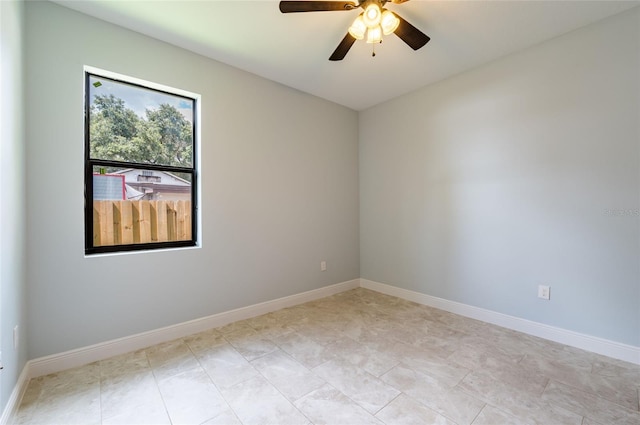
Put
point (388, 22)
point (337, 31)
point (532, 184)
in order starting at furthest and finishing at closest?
point (532, 184)
point (337, 31)
point (388, 22)

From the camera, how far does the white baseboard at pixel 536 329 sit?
2.09m

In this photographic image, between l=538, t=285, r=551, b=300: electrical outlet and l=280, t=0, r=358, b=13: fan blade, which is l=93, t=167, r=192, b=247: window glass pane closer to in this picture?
l=280, t=0, r=358, b=13: fan blade

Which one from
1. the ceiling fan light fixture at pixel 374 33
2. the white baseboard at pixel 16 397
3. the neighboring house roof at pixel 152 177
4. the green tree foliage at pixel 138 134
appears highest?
the ceiling fan light fixture at pixel 374 33

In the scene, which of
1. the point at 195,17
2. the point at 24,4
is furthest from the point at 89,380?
the point at 195,17

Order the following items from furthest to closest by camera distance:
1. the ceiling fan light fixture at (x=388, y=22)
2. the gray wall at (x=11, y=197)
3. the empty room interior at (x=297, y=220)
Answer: the ceiling fan light fixture at (x=388, y=22)
the empty room interior at (x=297, y=220)
the gray wall at (x=11, y=197)

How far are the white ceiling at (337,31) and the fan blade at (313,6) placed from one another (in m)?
0.35

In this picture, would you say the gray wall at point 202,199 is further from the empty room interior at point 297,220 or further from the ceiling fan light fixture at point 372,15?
the ceiling fan light fixture at point 372,15

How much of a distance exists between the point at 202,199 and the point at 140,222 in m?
0.54

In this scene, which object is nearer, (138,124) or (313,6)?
(313,6)

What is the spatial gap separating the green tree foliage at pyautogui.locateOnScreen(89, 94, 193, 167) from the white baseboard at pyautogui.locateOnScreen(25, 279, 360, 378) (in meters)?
1.48

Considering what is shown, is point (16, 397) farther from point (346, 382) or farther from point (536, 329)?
point (536, 329)

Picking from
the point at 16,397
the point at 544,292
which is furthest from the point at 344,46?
the point at 16,397

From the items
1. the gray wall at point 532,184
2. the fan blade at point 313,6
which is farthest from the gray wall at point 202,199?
the fan blade at point 313,6

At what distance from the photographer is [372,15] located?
71.2 inches
